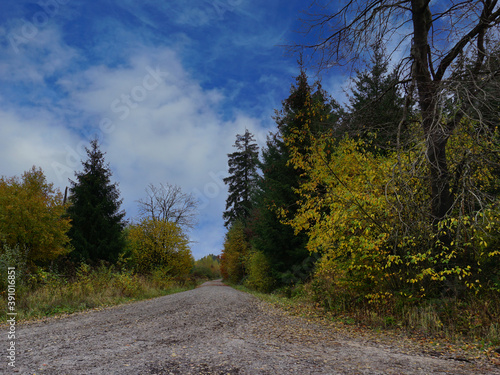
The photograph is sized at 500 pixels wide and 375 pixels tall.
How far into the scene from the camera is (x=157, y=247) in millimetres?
23094

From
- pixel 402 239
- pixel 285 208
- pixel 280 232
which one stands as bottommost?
pixel 402 239

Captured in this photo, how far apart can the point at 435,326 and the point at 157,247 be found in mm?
20929

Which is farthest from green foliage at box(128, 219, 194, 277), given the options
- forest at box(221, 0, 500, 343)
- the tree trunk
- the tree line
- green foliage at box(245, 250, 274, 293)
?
the tree trunk

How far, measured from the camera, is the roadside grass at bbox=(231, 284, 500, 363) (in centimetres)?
432

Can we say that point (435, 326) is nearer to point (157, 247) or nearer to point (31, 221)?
point (31, 221)

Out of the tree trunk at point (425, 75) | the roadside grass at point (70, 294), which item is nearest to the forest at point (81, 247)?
the roadside grass at point (70, 294)

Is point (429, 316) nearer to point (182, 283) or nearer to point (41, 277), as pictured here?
point (41, 277)

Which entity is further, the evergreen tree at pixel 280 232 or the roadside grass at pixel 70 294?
the evergreen tree at pixel 280 232

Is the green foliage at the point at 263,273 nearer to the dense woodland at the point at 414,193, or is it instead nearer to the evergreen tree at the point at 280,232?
the evergreen tree at the point at 280,232

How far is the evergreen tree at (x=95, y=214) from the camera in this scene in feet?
68.6

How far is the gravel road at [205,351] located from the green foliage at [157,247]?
17619 mm

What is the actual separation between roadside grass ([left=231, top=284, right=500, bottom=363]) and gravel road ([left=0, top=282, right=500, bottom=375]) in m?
0.66

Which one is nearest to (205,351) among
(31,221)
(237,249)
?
(31,221)

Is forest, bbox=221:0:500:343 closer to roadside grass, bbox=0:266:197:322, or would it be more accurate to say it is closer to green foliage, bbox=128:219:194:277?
roadside grass, bbox=0:266:197:322
